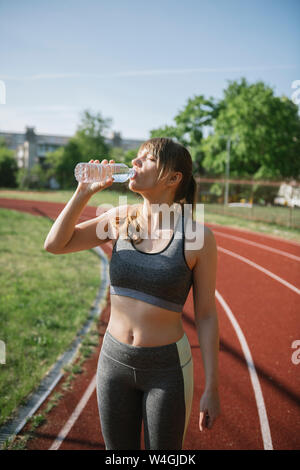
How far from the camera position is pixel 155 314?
169 cm

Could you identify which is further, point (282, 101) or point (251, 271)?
point (282, 101)

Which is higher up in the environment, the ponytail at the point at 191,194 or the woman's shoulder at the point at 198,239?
the ponytail at the point at 191,194

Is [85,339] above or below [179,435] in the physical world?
below

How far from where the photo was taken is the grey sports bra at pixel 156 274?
5.33ft

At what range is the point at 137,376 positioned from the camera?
1701mm

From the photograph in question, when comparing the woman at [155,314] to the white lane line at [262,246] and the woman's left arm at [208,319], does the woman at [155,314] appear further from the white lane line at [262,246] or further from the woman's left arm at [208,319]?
the white lane line at [262,246]

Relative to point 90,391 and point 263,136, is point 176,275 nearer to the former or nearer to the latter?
point 90,391

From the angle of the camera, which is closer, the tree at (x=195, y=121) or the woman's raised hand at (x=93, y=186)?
the woman's raised hand at (x=93, y=186)

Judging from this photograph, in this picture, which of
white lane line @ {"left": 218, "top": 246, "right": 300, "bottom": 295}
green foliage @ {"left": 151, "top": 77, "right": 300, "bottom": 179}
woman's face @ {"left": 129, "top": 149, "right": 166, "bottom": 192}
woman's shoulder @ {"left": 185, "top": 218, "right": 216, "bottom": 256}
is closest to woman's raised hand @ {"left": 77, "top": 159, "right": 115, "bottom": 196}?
woman's face @ {"left": 129, "top": 149, "right": 166, "bottom": 192}

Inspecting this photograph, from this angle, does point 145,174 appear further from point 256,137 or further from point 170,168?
point 256,137

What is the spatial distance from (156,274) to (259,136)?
36.4 meters

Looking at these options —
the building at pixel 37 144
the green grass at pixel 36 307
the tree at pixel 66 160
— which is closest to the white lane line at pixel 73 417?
the green grass at pixel 36 307
